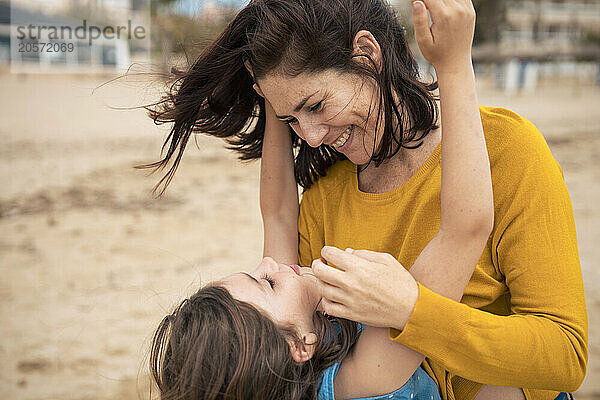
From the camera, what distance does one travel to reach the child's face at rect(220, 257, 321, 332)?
1830 millimetres

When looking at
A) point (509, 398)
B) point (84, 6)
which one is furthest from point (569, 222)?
point (84, 6)

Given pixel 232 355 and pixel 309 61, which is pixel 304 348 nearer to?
pixel 232 355

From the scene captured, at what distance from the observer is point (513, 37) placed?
41.3 metres

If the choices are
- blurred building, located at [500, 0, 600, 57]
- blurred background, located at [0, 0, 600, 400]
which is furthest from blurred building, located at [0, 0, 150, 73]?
blurred building, located at [500, 0, 600, 57]

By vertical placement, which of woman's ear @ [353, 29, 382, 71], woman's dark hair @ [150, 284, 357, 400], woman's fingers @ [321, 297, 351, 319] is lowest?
woman's dark hair @ [150, 284, 357, 400]

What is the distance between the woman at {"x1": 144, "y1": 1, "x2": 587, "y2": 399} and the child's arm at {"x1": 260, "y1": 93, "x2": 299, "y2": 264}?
4 cm

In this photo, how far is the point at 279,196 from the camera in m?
2.26

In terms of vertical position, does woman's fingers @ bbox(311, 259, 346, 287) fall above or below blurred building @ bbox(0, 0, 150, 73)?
above

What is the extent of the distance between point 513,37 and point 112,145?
114 feet

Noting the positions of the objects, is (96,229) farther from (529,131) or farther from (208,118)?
(529,131)

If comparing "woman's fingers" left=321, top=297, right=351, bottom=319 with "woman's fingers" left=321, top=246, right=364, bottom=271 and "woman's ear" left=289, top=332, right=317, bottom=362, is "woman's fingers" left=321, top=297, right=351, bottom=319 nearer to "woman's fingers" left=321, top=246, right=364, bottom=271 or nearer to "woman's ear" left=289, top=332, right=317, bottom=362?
"woman's fingers" left=321, top=246, right=364, bottom=271

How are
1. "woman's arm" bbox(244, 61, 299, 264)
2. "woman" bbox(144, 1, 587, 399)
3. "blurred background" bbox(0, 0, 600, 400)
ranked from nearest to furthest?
"woman" bbox(144, 1, 587, 399) < "woman's arm" bbox(244, 61, 299, 264) < "blurred background" bbox(0, 0, 600, 400)

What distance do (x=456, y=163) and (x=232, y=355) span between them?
2.57 feet

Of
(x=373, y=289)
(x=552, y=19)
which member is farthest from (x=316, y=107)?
(x=552, y=19)
